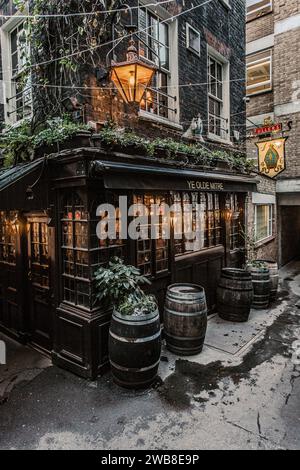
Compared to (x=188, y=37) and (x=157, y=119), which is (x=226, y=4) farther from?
(x=157, y=119)

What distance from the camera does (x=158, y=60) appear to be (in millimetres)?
5477

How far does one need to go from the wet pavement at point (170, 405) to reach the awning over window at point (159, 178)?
2.99 m

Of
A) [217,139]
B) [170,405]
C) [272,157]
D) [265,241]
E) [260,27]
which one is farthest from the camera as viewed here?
[260,27]

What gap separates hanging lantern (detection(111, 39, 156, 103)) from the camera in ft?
12.5

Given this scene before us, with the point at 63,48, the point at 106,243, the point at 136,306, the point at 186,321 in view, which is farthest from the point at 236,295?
the point at 63,48

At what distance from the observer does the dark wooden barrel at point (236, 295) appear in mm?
5992

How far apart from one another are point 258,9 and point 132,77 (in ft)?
41.3

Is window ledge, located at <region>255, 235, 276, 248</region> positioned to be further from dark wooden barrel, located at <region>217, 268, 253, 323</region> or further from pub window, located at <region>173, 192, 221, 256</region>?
dark wooden barrel, located at <region>217, 268, 253, 323</region>

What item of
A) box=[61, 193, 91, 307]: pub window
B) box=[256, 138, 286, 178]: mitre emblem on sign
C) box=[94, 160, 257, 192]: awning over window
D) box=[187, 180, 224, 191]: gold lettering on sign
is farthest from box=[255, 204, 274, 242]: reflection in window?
box=[61, 193, 91, 307]: pub window

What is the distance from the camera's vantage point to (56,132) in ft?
13.5

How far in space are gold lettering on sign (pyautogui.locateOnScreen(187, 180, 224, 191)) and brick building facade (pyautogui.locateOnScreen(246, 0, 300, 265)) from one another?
3698mm

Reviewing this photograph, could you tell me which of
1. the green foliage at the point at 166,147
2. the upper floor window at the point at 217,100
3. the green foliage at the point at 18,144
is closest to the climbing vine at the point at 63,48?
the green foliage at the point at 18,144

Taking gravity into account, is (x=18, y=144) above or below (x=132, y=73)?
below
